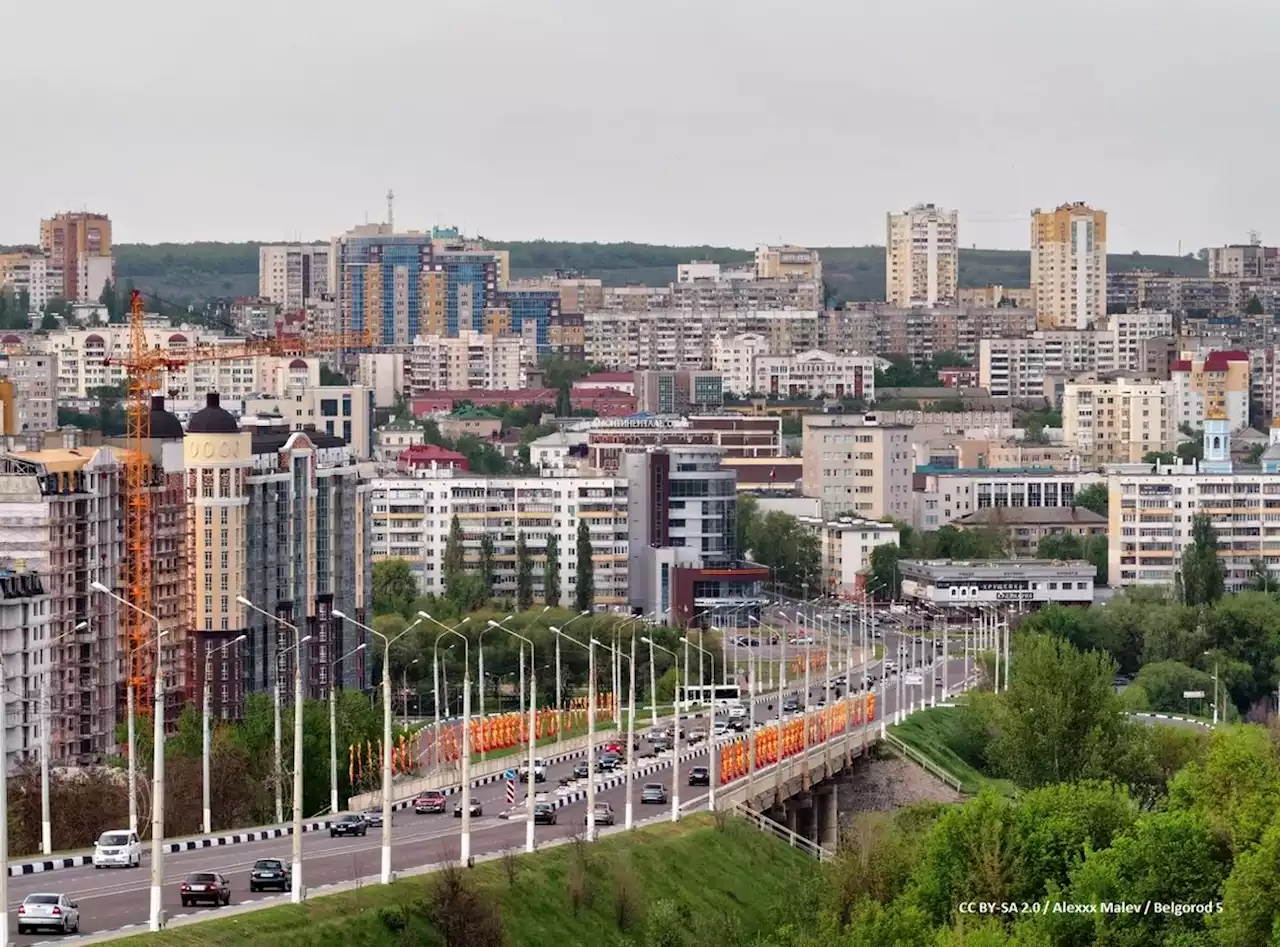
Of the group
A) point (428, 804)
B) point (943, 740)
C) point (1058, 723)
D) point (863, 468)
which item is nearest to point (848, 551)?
point (863, 468)

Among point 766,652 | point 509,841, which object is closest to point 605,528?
point 766,652

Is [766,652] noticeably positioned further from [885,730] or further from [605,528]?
[885,730]

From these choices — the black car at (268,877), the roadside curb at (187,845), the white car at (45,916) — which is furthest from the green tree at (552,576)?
the white car at (45,916)

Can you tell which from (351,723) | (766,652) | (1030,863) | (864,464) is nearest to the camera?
(1030,863)

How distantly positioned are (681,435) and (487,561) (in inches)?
909

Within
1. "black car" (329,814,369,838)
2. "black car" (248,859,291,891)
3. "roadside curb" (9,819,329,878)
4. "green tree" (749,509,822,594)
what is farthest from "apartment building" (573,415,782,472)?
"black car" (248,859,291,891)

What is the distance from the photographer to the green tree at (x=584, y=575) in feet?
364

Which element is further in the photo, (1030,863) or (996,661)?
(996,661)

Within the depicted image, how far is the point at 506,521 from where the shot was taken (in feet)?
387

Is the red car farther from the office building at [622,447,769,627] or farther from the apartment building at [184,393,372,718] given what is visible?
the office building at [622,447,769,627]

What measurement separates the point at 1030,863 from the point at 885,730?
2719 cm

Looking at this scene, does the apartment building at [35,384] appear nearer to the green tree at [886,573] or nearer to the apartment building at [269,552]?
the green tree at [886,573]

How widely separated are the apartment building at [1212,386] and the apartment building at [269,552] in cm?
9763

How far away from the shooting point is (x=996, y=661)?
88.5 m
